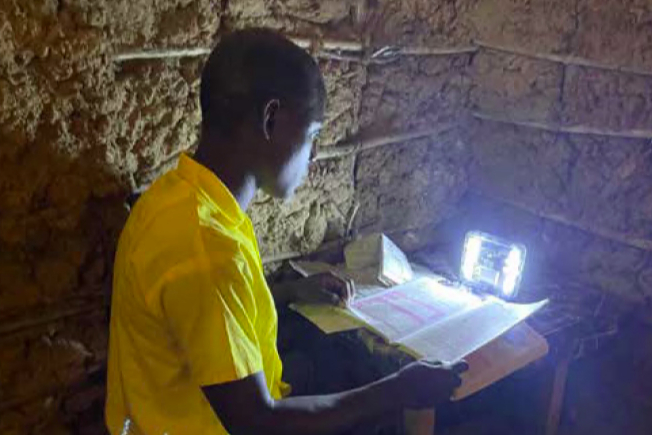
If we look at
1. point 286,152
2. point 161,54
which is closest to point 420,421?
point 286,152

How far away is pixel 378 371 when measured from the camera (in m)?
1.42

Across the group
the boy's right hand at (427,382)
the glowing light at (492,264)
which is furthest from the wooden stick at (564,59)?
the boy's right hand at (427,382)

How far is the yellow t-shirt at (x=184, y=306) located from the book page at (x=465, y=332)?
0.35m

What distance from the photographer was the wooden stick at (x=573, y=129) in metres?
1.69

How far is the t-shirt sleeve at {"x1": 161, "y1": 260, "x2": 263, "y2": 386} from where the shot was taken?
2.84 feet

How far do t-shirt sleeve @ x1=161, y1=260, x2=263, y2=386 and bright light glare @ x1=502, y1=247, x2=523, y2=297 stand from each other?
0.86 metres

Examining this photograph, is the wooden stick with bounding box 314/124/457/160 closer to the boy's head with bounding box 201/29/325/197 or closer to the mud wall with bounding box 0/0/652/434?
the mud wall with bounding box 0/0/652/434

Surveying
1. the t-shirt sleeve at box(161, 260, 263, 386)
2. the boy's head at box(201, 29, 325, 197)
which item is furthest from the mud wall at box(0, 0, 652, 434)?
the t-shirt sleeve at box(161, 260, 263, 386)

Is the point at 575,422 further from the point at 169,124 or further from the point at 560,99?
the point at 169,124

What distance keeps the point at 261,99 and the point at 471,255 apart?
832mm

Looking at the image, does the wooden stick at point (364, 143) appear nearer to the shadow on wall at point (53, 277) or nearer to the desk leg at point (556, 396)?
the shadow on wall at point (53, 277)

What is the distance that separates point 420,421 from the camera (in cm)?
133

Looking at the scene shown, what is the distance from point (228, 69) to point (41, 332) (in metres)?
0.62

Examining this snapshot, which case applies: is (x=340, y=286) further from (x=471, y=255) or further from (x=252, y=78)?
(x=252, y=78)
